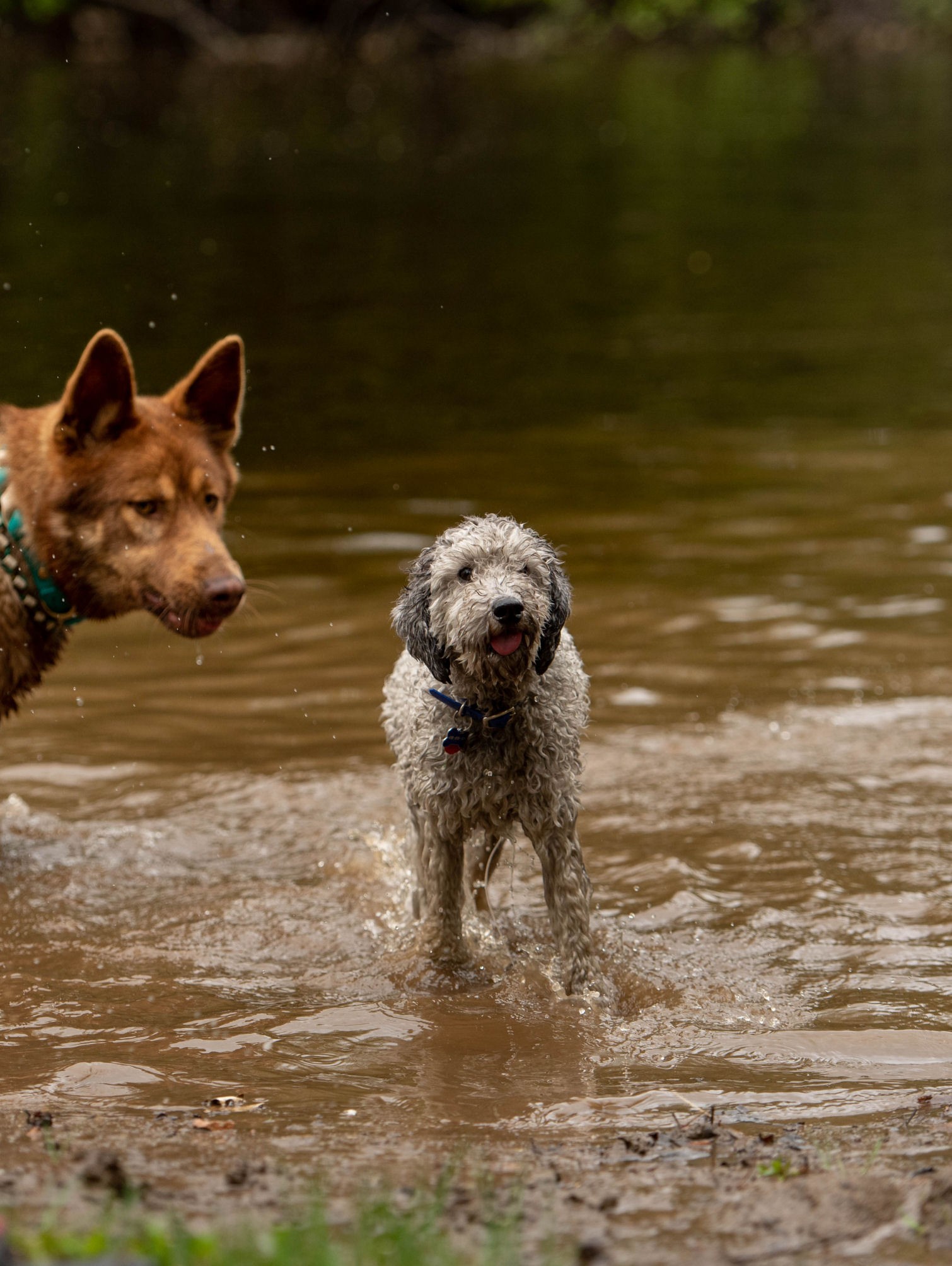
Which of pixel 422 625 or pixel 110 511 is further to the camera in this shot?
pixel 110 511

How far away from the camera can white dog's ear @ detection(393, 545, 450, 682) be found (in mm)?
5012

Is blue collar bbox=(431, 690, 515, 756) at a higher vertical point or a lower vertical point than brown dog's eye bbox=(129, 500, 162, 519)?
lower

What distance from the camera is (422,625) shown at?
5.02m

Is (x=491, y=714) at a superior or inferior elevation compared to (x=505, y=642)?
inferior

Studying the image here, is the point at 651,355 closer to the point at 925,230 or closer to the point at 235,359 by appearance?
the point at 925,230

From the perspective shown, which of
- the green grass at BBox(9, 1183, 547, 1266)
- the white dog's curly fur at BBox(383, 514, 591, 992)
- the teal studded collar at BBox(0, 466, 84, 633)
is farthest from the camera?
the teal studded collar at BBox(0, 466, 84, 633)

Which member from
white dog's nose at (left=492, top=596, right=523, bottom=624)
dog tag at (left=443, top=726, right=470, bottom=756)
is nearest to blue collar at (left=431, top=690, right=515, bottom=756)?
dog tag at (left=443, top=726, right=470, bottom=756)

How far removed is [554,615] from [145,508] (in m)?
1.65

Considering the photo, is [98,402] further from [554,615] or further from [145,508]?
[554,615]

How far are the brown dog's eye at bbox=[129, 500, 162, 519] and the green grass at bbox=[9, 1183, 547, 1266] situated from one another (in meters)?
3.02

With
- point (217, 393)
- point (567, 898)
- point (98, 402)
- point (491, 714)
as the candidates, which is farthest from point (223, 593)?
point (567, 898)

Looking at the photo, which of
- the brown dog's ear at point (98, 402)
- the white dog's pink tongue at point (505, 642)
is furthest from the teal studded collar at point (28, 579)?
the white dog's pink tongue at point (505, 642)

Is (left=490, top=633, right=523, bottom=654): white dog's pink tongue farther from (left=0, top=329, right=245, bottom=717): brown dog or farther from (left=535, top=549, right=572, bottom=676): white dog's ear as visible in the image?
(left=0, top=329, right=245, bottom=717): brown dog

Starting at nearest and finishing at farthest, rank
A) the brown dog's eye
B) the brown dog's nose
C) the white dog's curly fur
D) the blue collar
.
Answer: the white dog's curly fur → the blue collar → the brown dog's nose → the brown dog's eye
